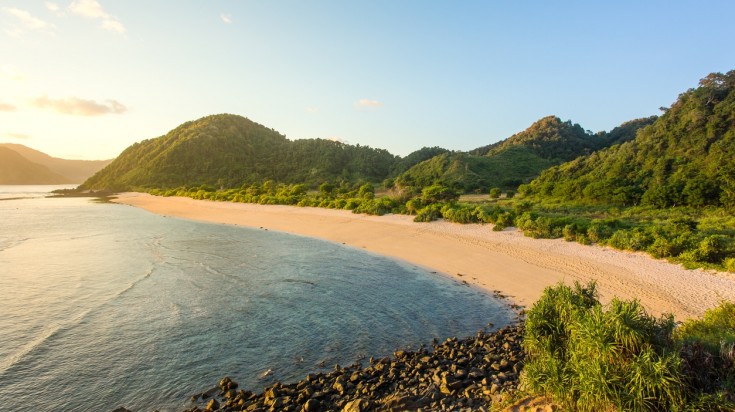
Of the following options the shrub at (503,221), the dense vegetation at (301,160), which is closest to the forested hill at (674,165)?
the shrub at (503,221)

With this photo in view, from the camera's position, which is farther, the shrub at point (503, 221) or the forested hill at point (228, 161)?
the forested hill at point (228, 161)

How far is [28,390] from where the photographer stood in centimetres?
989

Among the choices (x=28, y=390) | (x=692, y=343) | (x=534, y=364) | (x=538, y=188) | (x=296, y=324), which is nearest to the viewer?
(x=692, y=343)

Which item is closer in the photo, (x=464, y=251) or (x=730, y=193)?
(x=464, y=251)

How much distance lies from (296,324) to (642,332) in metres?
11.3

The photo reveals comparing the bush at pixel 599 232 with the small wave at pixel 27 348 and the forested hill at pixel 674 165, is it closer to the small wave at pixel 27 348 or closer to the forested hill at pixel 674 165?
the forested hill at pixel 674 165

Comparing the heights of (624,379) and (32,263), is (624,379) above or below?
above

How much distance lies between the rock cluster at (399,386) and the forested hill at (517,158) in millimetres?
52301

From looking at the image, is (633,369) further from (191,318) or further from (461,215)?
(461,215)

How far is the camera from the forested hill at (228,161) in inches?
4178

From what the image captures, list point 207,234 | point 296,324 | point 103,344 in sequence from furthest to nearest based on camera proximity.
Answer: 1. point 207,234
2. point 296,324
3. point 103,344

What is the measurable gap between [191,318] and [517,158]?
9141cm

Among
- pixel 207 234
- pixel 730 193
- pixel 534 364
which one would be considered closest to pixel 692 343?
pixel 534 364

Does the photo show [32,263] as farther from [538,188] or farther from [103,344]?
[538,188]
